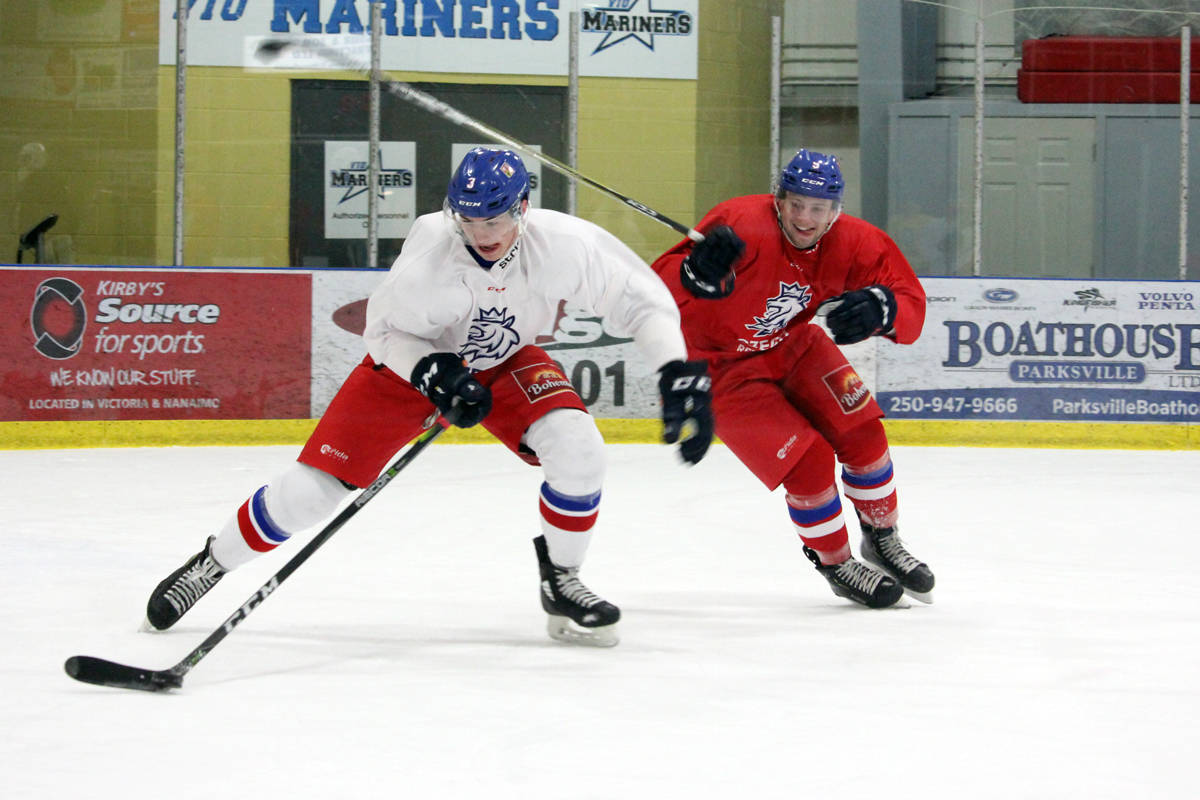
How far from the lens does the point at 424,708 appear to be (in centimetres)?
233

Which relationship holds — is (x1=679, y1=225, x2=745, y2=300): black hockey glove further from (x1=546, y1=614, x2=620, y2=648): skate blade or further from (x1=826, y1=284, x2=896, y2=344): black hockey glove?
(x1=546, y1=614, x2=620, y2=648): skate blade

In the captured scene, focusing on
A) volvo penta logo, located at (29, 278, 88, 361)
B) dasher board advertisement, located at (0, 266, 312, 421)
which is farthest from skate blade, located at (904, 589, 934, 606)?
volvo penta logo, located at (29, 278, 88, 361)

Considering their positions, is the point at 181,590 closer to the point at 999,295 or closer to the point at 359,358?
the point at 359,358

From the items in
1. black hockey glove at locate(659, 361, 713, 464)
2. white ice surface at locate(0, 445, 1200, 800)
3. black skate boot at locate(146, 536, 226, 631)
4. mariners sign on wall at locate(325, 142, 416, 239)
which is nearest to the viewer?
white ice surface at locate(0, 445, 1200, 800)

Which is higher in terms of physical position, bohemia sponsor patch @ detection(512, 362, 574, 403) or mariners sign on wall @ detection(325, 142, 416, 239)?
mariners sign on wall @ detection(325, 142, 416, 239)

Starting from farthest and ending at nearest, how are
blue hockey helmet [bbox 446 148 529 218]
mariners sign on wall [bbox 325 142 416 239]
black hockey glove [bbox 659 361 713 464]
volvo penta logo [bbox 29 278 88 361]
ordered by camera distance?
mariners sign on wall [bbox 325 142 416 239] < volvo penta logo [bbox 29 278 88 361] < black hockey glove [bbox 659 361 713 464] < blue hockey helmet [bbox 446 148 529 218]

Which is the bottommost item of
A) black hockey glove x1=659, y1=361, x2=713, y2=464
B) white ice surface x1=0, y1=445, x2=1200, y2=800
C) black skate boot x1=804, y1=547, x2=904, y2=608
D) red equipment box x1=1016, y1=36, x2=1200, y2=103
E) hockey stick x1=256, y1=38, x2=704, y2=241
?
white ice surface x1=0, y1=445, x2=1200, y2=800

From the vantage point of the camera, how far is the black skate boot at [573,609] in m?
2.80

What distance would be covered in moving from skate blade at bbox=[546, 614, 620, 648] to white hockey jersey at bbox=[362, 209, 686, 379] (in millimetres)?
549

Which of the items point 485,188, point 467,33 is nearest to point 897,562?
point 485,188

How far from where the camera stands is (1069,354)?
263 inches

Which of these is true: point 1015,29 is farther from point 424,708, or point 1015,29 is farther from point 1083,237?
point 424,708

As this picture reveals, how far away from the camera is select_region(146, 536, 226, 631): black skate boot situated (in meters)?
2.83

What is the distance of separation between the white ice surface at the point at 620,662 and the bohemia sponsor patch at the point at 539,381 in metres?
0.52
